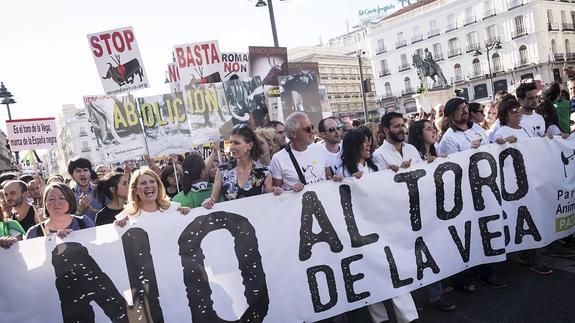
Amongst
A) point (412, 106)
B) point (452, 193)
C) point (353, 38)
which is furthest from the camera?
point (353, 38)

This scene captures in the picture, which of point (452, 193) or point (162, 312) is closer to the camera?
point (162, 312)

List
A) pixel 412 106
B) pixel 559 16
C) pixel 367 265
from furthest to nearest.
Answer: pixel 412 106 → pixel 559 16 → pixel 367 265

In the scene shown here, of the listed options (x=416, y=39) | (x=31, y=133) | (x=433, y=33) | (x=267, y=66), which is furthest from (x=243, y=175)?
(x=416, y=39)

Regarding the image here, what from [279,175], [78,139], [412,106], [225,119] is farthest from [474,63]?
[78,139]

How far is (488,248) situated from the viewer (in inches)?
164

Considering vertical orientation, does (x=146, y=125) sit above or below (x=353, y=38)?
below

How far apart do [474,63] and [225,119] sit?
49533 mm

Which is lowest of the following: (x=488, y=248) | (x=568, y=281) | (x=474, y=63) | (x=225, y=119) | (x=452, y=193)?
(x=568, y=281)

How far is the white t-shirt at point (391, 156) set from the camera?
4152mm

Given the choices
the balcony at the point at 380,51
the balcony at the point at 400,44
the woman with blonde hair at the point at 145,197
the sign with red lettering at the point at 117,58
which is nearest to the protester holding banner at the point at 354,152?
the woman with blonde hair at the point at 145,197

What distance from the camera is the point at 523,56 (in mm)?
48188

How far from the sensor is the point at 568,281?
13.0ft

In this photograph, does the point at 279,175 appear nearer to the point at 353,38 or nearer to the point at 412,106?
the point at 412,106

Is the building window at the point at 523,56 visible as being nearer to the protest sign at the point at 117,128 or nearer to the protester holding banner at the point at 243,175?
the protest sign at the point at 117,128
